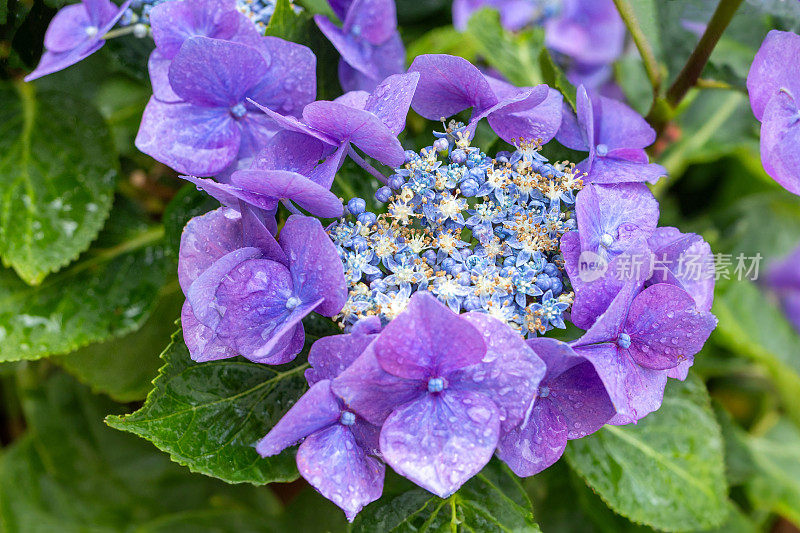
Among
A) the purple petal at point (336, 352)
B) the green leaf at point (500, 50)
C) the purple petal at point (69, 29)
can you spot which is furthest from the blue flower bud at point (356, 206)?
the green leaf at point (500, 50)

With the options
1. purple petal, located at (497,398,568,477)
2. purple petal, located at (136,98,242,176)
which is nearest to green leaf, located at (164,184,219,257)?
purple petal, located at (136,98,242,176)

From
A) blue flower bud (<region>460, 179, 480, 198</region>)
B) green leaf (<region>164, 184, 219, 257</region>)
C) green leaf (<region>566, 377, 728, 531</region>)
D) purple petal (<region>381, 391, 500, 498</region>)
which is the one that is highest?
blue flower bud (<region>460, 179, 480, 198</region>)

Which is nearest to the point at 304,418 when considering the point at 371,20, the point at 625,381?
the point at 625,381

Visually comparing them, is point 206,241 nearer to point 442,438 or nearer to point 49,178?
point 442,438

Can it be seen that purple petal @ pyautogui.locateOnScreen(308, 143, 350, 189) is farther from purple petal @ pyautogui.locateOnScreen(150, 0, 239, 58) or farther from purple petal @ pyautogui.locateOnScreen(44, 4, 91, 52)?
purple petal @ pyautogui.locateOnScreen(44, 4, 91, 52)

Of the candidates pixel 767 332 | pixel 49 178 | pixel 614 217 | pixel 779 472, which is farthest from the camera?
pixel 767 332
